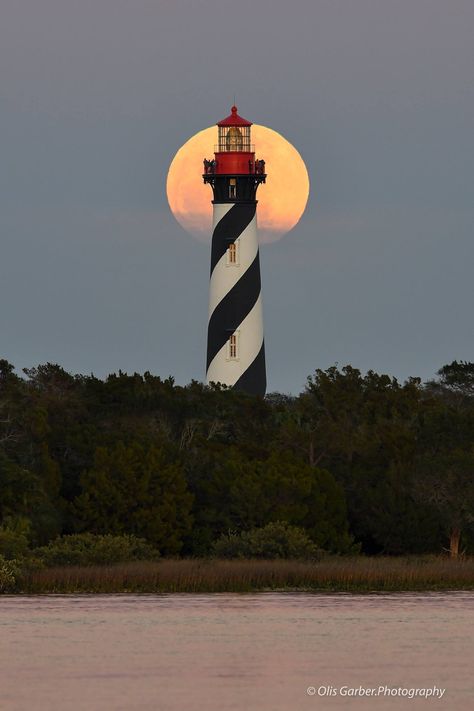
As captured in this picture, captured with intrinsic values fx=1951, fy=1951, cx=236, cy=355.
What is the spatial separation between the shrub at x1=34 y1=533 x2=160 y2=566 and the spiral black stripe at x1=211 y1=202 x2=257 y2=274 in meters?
25.7

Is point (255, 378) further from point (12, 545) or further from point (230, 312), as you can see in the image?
point (12, 545)

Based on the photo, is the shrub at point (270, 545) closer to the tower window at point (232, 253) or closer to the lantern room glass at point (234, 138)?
the tower window at point (232, 253)

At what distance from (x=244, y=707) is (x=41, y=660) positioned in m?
7.24

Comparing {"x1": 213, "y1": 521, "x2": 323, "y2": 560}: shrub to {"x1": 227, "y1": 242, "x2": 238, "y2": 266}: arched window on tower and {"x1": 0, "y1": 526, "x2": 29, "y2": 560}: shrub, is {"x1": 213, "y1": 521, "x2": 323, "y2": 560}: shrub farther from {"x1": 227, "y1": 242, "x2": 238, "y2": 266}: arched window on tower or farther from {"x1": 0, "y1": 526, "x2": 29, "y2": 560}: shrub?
{"x1": 227, "y1": 242, "x2": 238, "y2": 266}: arched window on tower

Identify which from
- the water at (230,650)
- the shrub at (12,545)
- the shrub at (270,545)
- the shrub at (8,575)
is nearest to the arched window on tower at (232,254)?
the shrub at (270,545)

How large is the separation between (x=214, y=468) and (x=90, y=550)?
9721mm

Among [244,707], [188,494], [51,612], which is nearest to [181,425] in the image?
[188,494]

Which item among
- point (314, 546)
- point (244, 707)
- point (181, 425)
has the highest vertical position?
point (181, 425)

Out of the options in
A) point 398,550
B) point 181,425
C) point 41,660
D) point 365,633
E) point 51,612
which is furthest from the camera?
point 181,425

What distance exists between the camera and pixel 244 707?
3353cm

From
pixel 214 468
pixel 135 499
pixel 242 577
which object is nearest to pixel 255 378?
pixel 214 468

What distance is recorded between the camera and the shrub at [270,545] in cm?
5550

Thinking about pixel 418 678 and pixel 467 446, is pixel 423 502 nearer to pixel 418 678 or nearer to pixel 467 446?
pixel 467 446

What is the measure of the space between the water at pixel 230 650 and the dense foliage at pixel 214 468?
21.5 feet
